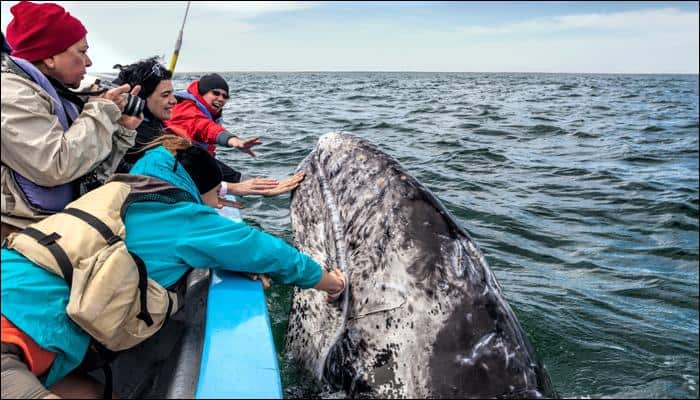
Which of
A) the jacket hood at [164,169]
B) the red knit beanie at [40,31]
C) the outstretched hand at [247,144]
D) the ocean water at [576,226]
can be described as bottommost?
the ocean water at [576,226]

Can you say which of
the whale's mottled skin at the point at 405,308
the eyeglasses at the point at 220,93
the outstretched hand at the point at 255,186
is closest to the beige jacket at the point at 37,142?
the whale's mottled skin at the point at 405,308

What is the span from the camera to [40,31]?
A: 319 cm

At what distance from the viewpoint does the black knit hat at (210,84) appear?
21.3 feet

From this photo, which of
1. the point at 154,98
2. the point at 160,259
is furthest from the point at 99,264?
the point at 154,98

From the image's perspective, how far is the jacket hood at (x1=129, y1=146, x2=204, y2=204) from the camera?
322 centimetres

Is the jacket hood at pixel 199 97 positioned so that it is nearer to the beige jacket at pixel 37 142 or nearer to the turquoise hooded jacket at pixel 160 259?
the turquoise hooded jacket at pixel 160 259

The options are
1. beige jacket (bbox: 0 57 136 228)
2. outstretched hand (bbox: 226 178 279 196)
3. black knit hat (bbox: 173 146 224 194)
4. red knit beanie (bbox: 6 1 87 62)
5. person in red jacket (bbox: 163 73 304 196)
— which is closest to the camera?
beige jacket (bbox: 0 57 136 228)

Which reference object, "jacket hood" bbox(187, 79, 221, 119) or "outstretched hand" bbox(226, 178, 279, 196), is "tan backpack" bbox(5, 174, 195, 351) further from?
"jacket hood" bbox(187, 79, 221, 119)

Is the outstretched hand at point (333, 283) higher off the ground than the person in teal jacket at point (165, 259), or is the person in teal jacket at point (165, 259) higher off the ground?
the person in teal jacket at point (165, 259)

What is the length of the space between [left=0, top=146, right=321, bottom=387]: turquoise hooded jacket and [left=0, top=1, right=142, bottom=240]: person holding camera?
1.05 ft

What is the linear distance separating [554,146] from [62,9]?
12.0 metres

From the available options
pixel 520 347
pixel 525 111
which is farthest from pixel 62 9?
pixel 525 111

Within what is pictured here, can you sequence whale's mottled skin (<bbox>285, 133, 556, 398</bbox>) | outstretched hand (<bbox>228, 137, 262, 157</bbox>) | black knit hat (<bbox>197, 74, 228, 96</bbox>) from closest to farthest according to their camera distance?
whale's mottled skin (<bbox>285, 133, 556, 398</bbox>) → outstretched hand (<bbox>228, 137, 262, 157</bbox>) → black knit hat (<bbox>197, 74, 228, 96</bbox>)

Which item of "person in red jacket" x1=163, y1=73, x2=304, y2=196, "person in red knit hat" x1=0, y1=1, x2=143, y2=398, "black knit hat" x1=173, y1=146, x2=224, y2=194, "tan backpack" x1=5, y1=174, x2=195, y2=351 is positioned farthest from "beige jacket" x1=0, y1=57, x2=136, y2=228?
"person in red jacket" x1=163, y1=73, x2=304, y2=196
